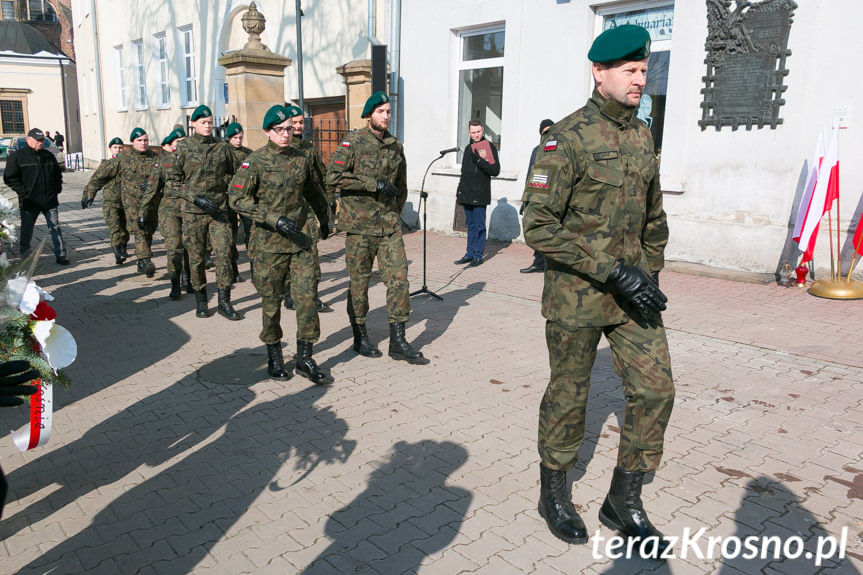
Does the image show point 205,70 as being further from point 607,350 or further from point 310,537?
point 310,537

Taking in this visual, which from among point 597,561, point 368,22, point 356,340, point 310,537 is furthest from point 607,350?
point 368,22

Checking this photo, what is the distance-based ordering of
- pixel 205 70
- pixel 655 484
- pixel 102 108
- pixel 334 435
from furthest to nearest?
pixel 102 108 < pixel 205 70 < pixel 334 435 < pixel 655 484

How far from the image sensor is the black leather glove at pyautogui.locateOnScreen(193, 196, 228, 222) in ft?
24.2

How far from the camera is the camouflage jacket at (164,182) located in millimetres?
8000

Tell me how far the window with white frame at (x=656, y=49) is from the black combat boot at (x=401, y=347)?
19.8 ft

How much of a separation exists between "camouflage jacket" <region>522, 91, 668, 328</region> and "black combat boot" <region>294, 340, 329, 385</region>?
107 inches

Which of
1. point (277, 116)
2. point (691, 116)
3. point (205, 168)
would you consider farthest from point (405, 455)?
point (691, 116)

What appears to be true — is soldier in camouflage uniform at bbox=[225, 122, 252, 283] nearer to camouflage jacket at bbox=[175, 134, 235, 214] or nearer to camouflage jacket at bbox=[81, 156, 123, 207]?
camouflage jacket at bbox=[175, 134, 235, 214]

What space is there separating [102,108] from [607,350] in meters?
28.8

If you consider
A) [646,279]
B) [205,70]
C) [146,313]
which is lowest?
[146,313]

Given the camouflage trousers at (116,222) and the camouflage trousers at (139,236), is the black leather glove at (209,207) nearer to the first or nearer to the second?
the camouflage trousers at (139,236)

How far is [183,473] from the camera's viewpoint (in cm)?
401

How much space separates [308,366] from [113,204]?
650 centimetres

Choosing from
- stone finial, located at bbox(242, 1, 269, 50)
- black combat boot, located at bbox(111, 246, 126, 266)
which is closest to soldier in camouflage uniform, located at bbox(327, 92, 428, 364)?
black combat boot, located at bbox(111, 246, 126, 266)
